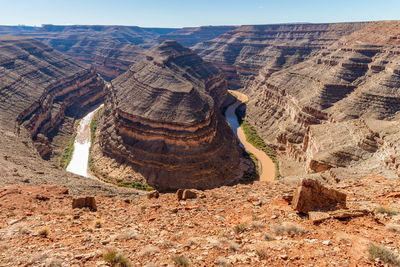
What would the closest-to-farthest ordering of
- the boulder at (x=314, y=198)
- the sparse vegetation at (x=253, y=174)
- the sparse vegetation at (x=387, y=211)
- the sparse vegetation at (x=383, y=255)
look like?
the sparse vegetation at (x=383, y=255), the sparse vegetation at (x=387, y=211), the boulder at (x=314, y=198), the sparse vegetation at (x=253, y=174)

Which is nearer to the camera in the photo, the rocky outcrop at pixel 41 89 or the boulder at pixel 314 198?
the boulder at pixel 314 198

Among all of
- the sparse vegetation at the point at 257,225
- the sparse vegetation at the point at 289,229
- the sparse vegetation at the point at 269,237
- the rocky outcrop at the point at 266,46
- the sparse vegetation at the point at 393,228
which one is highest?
the rocky outcrop at the point at 266,46

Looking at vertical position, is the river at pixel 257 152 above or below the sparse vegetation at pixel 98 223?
below

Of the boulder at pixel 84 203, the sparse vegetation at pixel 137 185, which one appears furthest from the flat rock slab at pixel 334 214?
the sparse vegetation at pixel 137 185

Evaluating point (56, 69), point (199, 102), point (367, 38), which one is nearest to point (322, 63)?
point (367, 38)

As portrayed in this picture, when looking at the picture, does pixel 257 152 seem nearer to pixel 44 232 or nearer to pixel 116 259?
pixel 44 232

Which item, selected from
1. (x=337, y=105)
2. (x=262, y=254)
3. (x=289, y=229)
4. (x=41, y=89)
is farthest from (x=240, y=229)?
(x=41, y=89)

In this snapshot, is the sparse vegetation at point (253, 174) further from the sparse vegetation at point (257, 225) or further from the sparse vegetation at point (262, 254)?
the sparse vegetation at point (262, 254)
